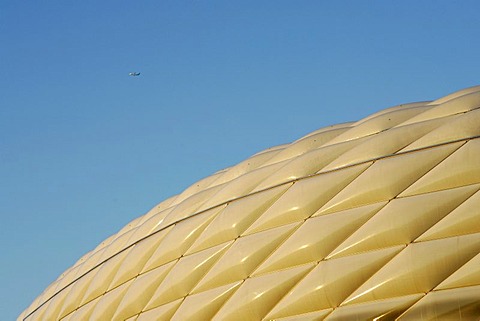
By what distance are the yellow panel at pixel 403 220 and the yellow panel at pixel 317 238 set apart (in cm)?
32

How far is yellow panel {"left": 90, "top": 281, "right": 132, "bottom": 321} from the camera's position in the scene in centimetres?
4088

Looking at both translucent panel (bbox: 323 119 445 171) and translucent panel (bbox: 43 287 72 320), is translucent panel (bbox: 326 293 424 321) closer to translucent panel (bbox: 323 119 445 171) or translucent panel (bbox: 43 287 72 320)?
translucent panel (bbox: 323 119 445 171)

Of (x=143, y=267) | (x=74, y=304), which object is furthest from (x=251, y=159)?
(x=74, y=304)

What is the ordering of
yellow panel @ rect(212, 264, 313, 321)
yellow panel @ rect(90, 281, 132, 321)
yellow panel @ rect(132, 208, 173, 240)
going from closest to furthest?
1. yellow panel @ rect(212, 264, 313, 321)
2. yellow panel @ rect(90, 281, 132, 321)
3. yellow panel @ rect(132, 208, 173, 240)

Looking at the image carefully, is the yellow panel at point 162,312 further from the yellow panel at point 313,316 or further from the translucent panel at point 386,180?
the translucent panel at point 386,180

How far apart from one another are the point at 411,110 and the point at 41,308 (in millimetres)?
20316

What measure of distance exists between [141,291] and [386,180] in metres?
10.9

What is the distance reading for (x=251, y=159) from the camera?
42625 millimetres

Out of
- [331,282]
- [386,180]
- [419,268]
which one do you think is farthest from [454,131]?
[331,282]

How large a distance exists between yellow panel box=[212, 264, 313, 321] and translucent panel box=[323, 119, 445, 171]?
431cm

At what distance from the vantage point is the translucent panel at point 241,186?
3919 cm

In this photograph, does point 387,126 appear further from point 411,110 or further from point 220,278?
point 220,278

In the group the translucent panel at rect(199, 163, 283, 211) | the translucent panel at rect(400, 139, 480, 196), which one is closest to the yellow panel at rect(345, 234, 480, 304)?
the translucent panel at rect(400, 139, 480, 196)

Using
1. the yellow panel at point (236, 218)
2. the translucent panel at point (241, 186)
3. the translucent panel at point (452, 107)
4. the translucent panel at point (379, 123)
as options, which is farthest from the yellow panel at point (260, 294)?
the translucent panel at point (452, 107)
